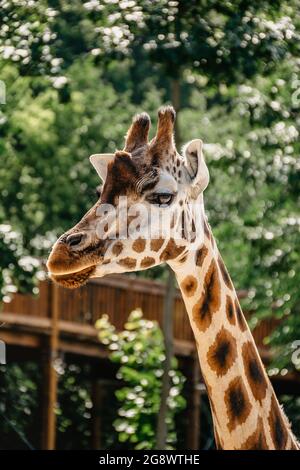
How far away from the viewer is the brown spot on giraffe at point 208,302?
9.43 metres

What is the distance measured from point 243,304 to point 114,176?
40.2 ft

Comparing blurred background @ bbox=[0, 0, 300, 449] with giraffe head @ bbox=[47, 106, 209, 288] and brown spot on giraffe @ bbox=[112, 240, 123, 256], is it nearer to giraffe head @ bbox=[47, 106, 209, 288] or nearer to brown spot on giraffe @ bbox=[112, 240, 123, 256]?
giraffe head @ bbox=[47, 106, 209, 288]

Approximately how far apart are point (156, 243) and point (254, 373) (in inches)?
44.3

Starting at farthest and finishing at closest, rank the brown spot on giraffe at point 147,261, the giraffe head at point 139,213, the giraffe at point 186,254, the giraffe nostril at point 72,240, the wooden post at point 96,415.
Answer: the wooden post at point 96,415, the brown spot on giraffe at point 147,261, the giraffe at point 186,254, the giraffe head at point 139,213, the giraffe nostril at point 72,240

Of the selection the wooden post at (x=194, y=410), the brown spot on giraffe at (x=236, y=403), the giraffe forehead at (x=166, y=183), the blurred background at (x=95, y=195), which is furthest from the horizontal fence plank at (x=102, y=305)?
the giraffe forehead at (x=166, y=183)

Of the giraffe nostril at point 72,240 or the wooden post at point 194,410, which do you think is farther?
the wooden post at point 194,410

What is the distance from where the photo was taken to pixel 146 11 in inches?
679

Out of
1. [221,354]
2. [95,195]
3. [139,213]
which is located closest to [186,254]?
[139,213]

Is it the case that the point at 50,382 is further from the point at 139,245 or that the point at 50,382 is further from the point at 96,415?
the point at 139,245

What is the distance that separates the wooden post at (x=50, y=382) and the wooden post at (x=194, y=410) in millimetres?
2277

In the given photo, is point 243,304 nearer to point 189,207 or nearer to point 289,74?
point 289,74

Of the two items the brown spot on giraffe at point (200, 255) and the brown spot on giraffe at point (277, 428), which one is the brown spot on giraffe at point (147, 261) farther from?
the brown spot on giraffe at point (277, 428)

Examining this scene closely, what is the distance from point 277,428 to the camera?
9.68 metres

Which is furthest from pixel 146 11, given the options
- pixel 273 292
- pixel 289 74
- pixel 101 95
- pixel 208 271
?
pixel 101 95
